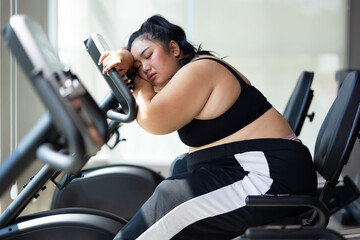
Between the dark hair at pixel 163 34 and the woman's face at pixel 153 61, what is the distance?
3cm

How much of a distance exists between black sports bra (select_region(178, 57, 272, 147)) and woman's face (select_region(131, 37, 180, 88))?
0.53 feet

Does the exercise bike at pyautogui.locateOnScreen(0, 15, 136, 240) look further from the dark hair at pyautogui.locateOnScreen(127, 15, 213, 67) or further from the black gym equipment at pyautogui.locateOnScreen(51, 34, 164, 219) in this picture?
the black gym equipment at pyautogui.locateOnScreen(51, 34, 164, 219)

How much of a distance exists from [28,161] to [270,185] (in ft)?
2.92

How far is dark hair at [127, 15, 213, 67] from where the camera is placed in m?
1.81

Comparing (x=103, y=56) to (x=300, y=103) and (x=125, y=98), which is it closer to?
(x=125, y=98)

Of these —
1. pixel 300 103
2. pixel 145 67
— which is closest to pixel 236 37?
pixel 300 103

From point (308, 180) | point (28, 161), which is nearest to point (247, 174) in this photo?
point (308, 180)

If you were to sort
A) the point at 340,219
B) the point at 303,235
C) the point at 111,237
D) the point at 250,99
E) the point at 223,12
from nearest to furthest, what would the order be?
the point at 303,235
the point at 250,99
the point at 111,237
the point at 340,219
the point at 223,12

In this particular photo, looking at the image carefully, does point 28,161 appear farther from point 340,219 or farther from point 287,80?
point 287,80

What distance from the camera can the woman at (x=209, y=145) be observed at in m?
1.54

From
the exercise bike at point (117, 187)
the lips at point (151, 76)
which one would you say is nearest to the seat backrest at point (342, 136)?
the lips at point (151, 76)

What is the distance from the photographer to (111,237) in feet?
6.04

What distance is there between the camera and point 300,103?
9.07 ft

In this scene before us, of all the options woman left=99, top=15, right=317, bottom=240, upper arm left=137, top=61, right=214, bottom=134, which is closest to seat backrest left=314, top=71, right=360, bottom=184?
woman left=99, top=15, right=317, bottom=240
